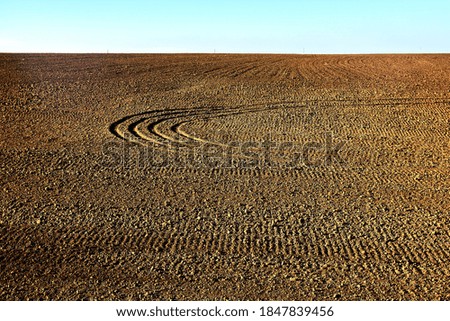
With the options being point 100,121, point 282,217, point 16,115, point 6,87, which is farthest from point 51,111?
point 282,217

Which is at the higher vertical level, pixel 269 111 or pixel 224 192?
pixel 269 111

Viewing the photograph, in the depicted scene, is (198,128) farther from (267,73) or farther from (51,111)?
(267,73)

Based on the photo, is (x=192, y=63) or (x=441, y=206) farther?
(x=192, y=63)

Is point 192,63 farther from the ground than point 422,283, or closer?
farther from the ground

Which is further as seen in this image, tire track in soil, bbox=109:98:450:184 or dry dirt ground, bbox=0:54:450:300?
tire track in soil, bbox=109:98:450:184

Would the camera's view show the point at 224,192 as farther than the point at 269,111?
No

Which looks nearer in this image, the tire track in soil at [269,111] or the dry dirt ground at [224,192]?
the dry dirt ground at [224,192]

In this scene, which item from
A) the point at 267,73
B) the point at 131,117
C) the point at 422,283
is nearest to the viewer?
the point at 422,283
